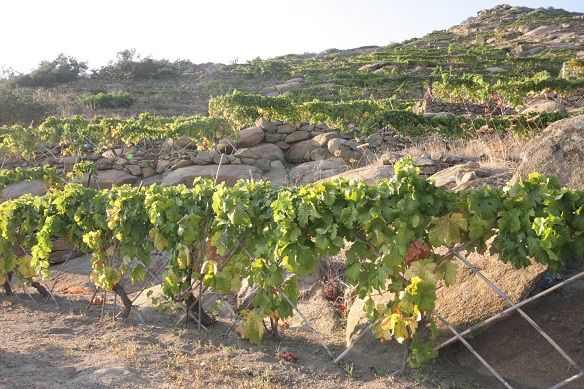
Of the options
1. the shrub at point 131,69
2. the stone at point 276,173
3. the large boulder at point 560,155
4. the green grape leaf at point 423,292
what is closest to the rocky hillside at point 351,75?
the shrub at point 131,69

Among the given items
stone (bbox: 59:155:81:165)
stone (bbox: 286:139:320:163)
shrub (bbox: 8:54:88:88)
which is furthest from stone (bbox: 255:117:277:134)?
shrub (bbox: 8:54:88:88)

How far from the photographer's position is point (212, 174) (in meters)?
11.3

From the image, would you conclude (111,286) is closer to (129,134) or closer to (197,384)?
(197,384)

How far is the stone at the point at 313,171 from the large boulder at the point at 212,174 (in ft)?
2.64

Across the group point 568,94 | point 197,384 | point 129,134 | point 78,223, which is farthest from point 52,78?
point 197,384

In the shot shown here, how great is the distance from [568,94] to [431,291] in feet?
56.5

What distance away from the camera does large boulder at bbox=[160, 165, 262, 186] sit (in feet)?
37.1

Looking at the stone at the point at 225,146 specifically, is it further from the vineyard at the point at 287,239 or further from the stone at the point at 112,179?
the vineyard at the point at 287,239

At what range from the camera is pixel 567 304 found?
4.12 meters

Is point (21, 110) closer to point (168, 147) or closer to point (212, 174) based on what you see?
point (168, 147)

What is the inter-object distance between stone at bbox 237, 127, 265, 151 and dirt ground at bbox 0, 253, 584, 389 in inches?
348

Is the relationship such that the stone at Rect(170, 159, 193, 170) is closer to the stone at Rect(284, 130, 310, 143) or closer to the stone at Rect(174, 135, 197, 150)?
the stone at Rect(174, 135, 197, 150)

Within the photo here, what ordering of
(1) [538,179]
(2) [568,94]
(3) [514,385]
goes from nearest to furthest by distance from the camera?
(1) [538,179], (3) [514,385], (2) [568,94]

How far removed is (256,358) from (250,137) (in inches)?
384
